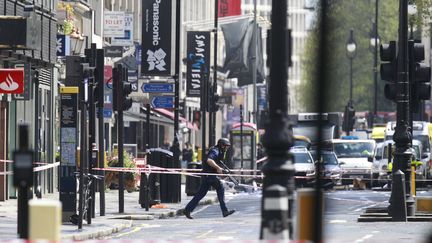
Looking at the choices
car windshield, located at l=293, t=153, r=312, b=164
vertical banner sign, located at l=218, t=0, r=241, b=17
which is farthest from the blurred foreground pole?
vertical banner sign, located at l=218, t=0, r=241, b=17

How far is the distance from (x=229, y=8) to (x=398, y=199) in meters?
73.8

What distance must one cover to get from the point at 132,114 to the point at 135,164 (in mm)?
17253

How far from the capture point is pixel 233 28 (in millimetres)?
77688

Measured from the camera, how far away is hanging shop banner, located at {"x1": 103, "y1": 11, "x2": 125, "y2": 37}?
54.1 m

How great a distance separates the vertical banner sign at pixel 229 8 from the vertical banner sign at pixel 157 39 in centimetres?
4764

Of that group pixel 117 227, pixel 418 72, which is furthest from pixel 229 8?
pixel 117 227

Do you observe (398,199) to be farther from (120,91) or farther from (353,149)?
(353,149)

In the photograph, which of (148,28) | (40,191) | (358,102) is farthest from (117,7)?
(358,102)

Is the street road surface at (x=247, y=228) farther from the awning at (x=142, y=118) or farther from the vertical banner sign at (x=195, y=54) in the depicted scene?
the vertical banner sign at (x=195, y=54)

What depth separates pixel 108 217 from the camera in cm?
3083

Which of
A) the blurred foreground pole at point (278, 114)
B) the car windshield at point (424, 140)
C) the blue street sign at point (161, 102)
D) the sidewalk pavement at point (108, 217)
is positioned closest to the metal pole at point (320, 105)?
the blurred foreground pole at point (278, 114)

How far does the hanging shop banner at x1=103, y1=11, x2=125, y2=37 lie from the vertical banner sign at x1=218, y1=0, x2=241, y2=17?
1742 inches

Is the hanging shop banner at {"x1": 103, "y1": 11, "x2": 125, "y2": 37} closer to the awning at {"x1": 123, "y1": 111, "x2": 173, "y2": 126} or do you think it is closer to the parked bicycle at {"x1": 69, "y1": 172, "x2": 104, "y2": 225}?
the awning at {"x1": 123, "y1": 111, "x2": 173, "y2": 126}

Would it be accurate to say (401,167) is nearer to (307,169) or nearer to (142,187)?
(142,187)
